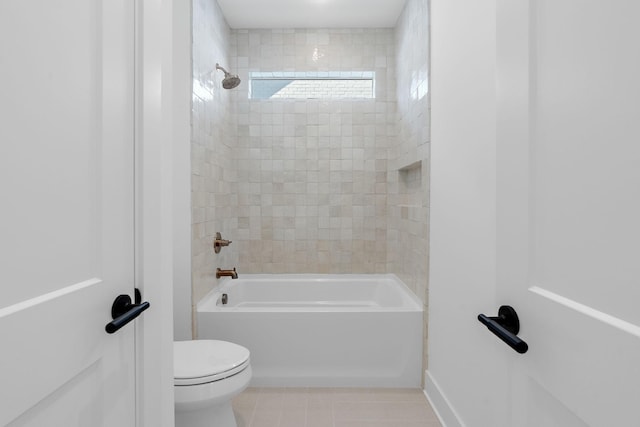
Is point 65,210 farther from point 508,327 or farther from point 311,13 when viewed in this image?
point 311,13

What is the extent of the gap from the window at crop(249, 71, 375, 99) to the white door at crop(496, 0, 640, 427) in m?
2.57

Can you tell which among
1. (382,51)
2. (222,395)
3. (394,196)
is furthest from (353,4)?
(222,395)

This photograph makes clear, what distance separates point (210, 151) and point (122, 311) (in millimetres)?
1937

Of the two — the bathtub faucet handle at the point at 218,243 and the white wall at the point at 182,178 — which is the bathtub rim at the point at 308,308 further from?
the bathtub faucet handle at the point at 218,243

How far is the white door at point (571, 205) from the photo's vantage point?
19.8 inches

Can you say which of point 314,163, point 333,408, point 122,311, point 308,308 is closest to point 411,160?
point 314,163

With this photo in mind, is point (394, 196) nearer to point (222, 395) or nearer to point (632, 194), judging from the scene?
point (222, 395)

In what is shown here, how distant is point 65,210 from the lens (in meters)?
0.67

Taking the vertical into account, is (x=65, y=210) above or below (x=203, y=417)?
above

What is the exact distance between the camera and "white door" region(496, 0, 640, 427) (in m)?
0.50

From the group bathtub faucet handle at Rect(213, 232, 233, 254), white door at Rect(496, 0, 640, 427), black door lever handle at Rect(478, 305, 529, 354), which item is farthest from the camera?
bathtub faucet handle at Rect(213, 232, 233, 254)

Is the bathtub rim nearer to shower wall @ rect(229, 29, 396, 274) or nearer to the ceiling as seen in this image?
shower wall @ rect(229, 29, 396, 274)

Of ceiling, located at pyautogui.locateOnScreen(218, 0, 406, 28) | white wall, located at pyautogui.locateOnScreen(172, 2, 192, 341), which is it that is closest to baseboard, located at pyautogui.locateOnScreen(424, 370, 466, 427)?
white wall, located at pyautogui.locateOnScreen(172, 2, 192, 341)

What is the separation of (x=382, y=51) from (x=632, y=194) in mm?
3088
